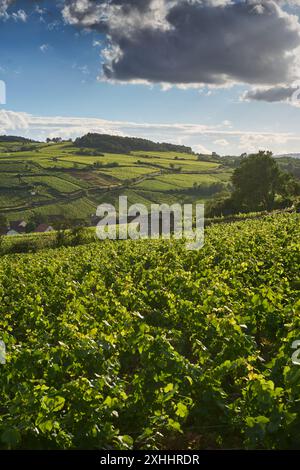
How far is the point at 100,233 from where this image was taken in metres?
53.8

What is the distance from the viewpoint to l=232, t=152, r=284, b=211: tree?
197 ft

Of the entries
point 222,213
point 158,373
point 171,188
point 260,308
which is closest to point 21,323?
point 158,373

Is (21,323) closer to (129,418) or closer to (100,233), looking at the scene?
(129,418)

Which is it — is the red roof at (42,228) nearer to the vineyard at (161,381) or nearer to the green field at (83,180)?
the green field at (83,180)

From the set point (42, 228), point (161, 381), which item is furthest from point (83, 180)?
point (161, 381)

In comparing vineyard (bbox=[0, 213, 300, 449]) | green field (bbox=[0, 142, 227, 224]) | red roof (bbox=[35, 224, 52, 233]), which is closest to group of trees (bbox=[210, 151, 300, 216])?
red roof (bbox=[35, 224, 52, 233])

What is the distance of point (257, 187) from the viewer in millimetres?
60156

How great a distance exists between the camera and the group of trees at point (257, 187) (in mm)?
60000

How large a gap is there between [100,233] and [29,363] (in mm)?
45702

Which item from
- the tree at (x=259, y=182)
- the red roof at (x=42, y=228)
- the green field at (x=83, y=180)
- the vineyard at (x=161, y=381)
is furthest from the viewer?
the green field at (x=83, y=180)

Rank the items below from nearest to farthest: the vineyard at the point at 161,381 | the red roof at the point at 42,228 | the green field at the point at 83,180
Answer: the vineyard at the point at 161,381, the red roof at the point at 42,228, the green field at the point at 83,180

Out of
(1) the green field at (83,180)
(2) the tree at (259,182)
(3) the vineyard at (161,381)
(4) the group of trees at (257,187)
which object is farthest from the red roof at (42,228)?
(3) the vineyard at (161,381)

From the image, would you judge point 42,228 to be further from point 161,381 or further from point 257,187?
point 161,381

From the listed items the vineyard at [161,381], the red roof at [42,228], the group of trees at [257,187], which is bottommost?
the red roof at [42,228]
